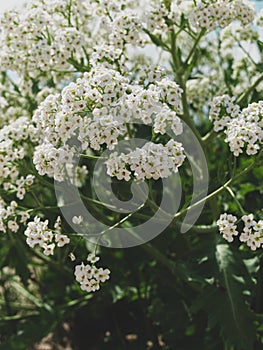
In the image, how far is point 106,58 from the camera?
2.85m

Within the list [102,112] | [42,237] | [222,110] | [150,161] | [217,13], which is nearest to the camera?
[150,161]

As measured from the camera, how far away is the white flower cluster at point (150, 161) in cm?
224

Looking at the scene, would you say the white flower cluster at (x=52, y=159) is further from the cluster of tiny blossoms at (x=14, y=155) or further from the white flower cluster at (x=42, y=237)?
the cluster of tiny blossoms at (x=14, y=155)

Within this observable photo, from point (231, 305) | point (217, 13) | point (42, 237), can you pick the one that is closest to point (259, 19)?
point (217, 13)

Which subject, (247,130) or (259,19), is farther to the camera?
(259,19)

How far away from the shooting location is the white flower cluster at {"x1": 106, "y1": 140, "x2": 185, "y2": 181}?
2.24 meters

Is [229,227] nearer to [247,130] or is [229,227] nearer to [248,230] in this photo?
[248,230]

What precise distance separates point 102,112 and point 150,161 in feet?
1.13

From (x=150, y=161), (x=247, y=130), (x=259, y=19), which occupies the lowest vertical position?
(x=150, y=161)

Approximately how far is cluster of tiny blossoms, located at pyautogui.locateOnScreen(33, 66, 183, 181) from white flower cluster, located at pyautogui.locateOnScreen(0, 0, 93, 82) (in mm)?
871

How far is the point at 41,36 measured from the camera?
11.2 ft

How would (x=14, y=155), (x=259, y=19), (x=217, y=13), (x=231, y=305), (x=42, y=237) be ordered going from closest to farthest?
(x=42, y=237), (x=14, y=155), (x=217, y=13), (x=231, y=305), (x=259, y=19)

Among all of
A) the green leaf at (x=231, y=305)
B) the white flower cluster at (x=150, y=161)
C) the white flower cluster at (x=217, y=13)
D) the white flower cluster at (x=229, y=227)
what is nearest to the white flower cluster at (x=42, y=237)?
the white flower cluster at (x=150, y=161)

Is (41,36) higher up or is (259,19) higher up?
(259,19)
